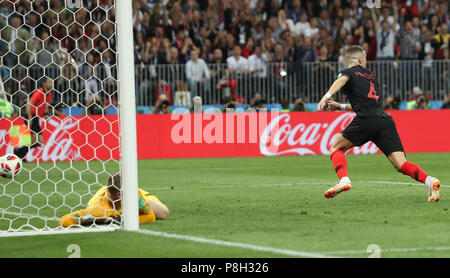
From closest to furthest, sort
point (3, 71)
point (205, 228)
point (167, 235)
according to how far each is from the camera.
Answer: point (167, 235)
point (205, 228)
point (3, 71)

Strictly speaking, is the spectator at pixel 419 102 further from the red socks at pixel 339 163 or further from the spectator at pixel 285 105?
the red socks at pixel 339 163

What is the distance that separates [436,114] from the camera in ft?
69.9

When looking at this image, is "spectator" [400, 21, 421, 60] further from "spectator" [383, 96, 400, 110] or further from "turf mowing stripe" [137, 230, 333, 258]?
"turf mowing stripe" [137, 230, 333, 258]

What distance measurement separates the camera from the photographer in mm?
20491

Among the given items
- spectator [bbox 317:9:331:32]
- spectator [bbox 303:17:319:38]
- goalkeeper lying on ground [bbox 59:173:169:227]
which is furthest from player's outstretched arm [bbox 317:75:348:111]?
spectator [bbox 317:9:331:32]

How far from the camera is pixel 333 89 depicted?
9.70 meters

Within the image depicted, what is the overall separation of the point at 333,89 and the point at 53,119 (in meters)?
10.6

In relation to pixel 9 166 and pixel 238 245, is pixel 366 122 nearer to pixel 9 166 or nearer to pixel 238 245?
pixel 238 245

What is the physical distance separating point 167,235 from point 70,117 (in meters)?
11.4

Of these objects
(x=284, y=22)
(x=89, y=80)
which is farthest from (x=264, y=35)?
(x=89, y=80)
